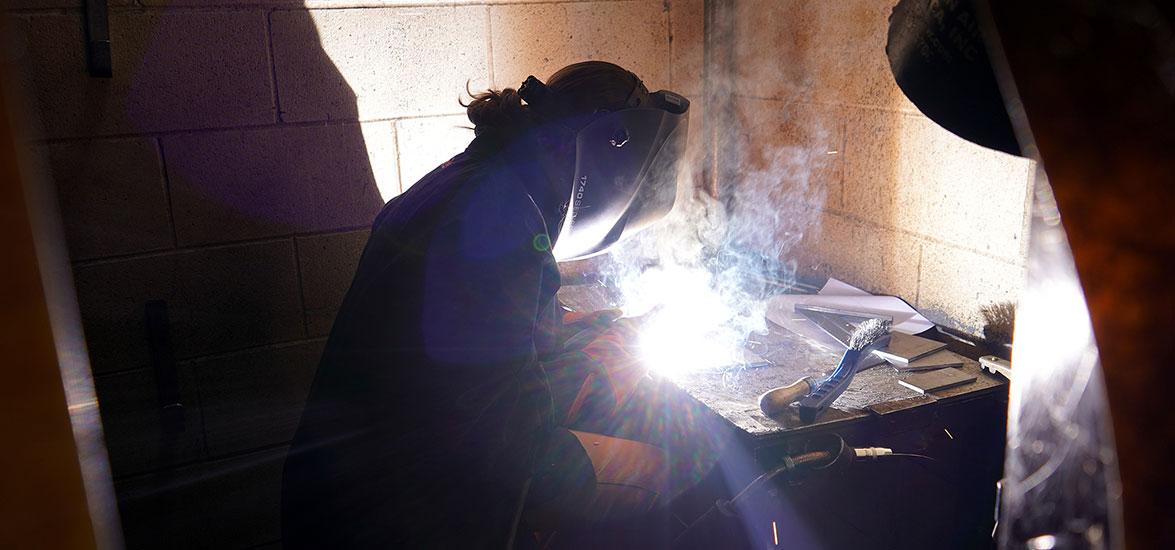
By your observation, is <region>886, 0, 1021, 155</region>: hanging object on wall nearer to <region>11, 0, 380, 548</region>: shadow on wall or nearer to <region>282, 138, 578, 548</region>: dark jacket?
<region>282, 138, 578, 548</region>: dark jacket

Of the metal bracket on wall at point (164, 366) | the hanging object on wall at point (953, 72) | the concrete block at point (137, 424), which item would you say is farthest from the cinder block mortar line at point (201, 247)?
the hanging object on wall at point (953, 72)

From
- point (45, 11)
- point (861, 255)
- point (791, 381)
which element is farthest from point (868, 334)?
point (45, 11)

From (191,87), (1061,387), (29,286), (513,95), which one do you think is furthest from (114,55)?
(1061,387)

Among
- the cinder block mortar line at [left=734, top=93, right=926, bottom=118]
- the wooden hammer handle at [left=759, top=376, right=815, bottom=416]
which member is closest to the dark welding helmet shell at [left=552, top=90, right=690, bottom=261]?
the wooden hammer handle at [left=759, top=376, right=815, bottom=416]

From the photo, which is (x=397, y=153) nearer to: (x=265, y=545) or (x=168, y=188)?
(x=168, y=188)

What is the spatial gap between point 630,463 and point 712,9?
6.05ft

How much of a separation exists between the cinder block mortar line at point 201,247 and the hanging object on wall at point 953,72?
2.31 metres

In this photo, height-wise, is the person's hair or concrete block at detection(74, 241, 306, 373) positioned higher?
the person's hair

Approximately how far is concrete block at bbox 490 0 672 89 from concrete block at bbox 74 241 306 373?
1035mm

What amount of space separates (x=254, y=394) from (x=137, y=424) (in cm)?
37

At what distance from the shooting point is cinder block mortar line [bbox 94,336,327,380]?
260 cm

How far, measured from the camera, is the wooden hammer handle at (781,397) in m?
1.72

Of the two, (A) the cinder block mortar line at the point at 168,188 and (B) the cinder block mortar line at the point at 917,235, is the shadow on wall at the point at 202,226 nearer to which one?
(A) the cinder block mortar line at the point at 168,188

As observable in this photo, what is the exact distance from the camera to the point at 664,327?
2.30 meters
